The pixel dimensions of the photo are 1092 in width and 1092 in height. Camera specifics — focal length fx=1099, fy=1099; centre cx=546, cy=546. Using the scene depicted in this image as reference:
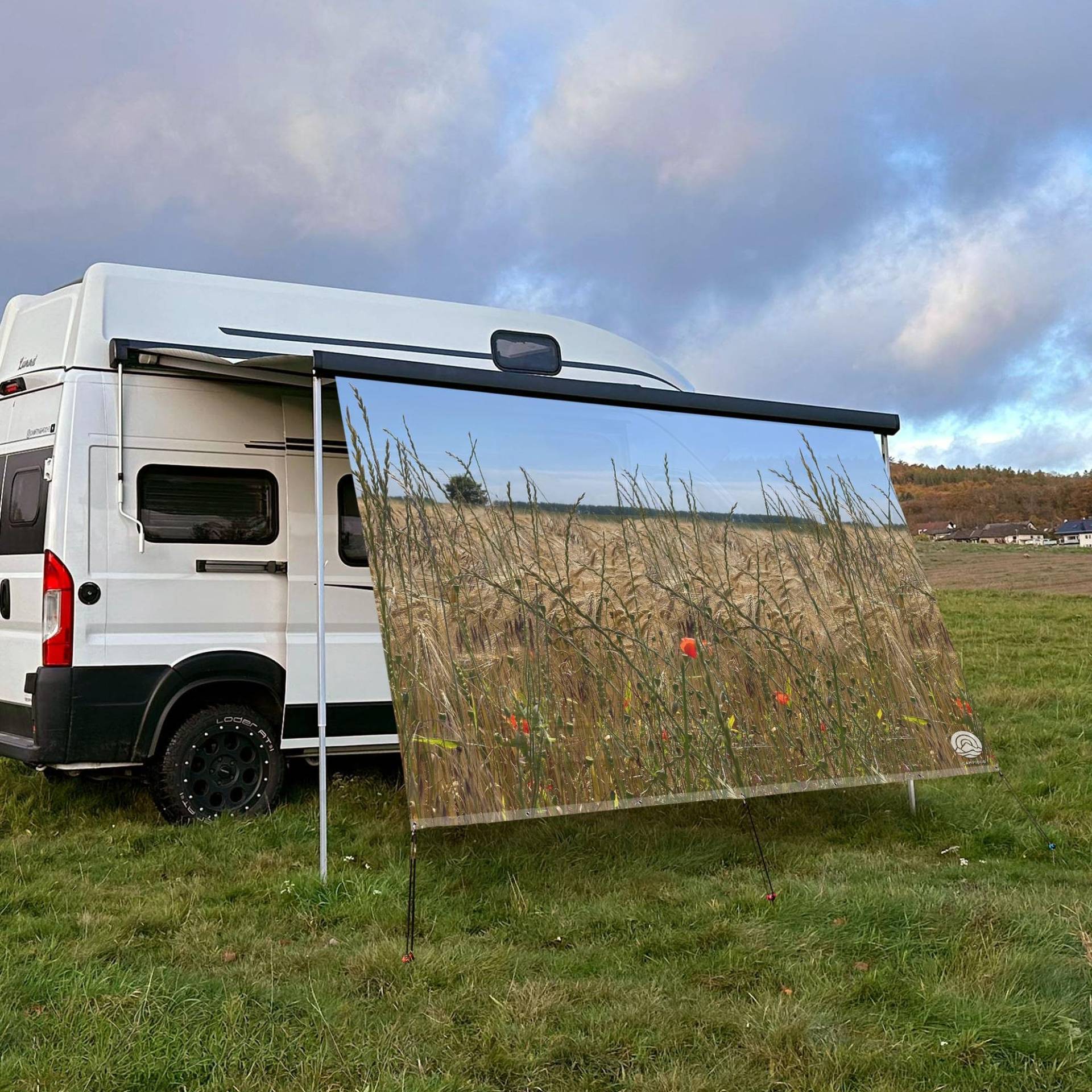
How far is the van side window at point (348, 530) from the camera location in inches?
261

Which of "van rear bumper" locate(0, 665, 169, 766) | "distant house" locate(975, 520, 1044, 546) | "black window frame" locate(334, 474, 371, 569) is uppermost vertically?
"distant house" locate(975, 520, 1044, 546)

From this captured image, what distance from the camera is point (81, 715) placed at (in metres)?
5.77

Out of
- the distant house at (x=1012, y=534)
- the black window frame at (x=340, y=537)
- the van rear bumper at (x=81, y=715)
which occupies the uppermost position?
the distant house at (x=1012, y=534)

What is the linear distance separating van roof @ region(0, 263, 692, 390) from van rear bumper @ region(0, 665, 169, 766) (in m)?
1.67

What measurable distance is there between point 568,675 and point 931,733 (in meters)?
2.18

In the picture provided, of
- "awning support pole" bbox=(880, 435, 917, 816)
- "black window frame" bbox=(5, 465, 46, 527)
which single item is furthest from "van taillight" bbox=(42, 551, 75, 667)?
"awning support pole" bbox=(880, 435, 917, 816)

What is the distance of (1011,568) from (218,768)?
23.3 m

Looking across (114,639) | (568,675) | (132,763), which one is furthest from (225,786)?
(568,675)

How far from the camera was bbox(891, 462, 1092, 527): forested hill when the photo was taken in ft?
115

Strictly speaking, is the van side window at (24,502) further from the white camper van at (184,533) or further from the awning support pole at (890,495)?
the awning support pole at (890,495)

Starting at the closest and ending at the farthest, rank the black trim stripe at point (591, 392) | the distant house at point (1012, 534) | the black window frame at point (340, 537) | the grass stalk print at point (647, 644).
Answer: the grass stalk print at point (647, 644) → the black trim stripe at point (591, 392) → the black window frame at point (340, 537) → the distant house at point (1012, 534)

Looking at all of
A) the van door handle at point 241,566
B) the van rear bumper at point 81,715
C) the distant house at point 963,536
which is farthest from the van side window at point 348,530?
the distant house at point 963,536

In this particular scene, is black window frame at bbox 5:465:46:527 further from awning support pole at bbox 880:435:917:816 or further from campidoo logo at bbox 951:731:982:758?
campidoo logo at bbox 951:731:982:758

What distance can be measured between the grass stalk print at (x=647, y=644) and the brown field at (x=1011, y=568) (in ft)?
40.0
